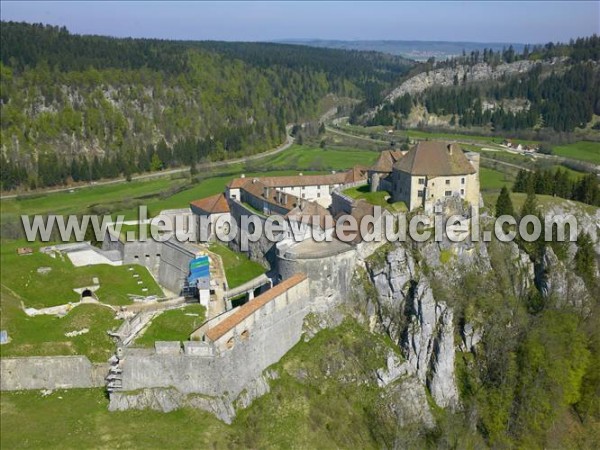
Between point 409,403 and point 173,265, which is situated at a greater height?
point 173,265

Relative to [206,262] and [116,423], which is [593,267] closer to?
[206,262]

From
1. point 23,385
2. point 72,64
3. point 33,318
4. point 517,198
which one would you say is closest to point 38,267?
point 33,318

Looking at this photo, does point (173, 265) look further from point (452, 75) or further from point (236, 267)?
point (452, 75)

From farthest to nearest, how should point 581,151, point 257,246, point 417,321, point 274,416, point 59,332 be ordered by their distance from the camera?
point 581,151, point 257,246, point 417,321, point 59,332, point 274,416

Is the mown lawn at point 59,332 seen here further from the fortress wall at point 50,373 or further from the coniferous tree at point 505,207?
the coniferous tree at point 505,207

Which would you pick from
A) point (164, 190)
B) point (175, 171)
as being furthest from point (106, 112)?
point (164, 190)
